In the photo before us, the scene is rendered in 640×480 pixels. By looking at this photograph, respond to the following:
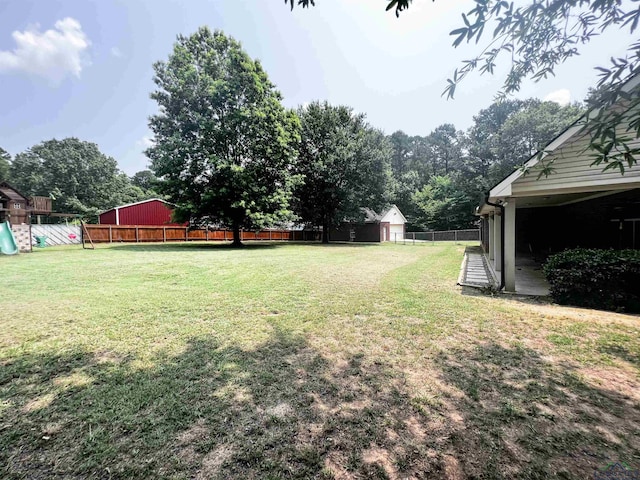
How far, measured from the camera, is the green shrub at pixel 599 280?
4.84m

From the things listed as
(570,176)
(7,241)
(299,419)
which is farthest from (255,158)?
(299,419)

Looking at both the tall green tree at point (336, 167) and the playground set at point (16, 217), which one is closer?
the playground set at point (16, 217)

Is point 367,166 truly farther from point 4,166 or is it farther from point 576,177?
point 4,166

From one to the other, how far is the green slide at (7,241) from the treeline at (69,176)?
29244 millimetres

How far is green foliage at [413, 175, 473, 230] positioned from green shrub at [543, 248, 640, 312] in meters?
31.8

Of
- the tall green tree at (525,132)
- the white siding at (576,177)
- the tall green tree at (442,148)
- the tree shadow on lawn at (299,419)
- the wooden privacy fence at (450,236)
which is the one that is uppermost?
the tall green tree at (442,148)

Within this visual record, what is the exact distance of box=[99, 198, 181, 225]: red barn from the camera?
25.8 metres

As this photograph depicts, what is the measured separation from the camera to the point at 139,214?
26750 mm

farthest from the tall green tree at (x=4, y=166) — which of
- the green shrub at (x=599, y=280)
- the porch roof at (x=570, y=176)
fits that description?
the green shrub at (x=599, y=280)

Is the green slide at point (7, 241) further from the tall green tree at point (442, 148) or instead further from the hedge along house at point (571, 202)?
the tall green tree at point (442, 148)

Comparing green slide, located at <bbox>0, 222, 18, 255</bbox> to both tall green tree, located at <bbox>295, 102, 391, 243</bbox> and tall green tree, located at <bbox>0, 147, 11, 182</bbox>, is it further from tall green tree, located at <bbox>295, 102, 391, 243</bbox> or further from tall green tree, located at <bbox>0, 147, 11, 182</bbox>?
tall green tree, located at <bbox>0, 147, 11, 182</bbox>

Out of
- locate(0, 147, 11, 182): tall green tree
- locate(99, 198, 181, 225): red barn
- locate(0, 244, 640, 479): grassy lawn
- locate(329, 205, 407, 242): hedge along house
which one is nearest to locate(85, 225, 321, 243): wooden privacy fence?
locate(99, 198, 181, 225): red barn

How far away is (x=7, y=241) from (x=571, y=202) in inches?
886

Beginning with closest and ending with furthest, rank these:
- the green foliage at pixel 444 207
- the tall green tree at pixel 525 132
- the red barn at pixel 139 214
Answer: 1. the red barn at pixel 139 214
2. the tall green tree at pixel 525 132
3. the green foliage at pixel 444 207
